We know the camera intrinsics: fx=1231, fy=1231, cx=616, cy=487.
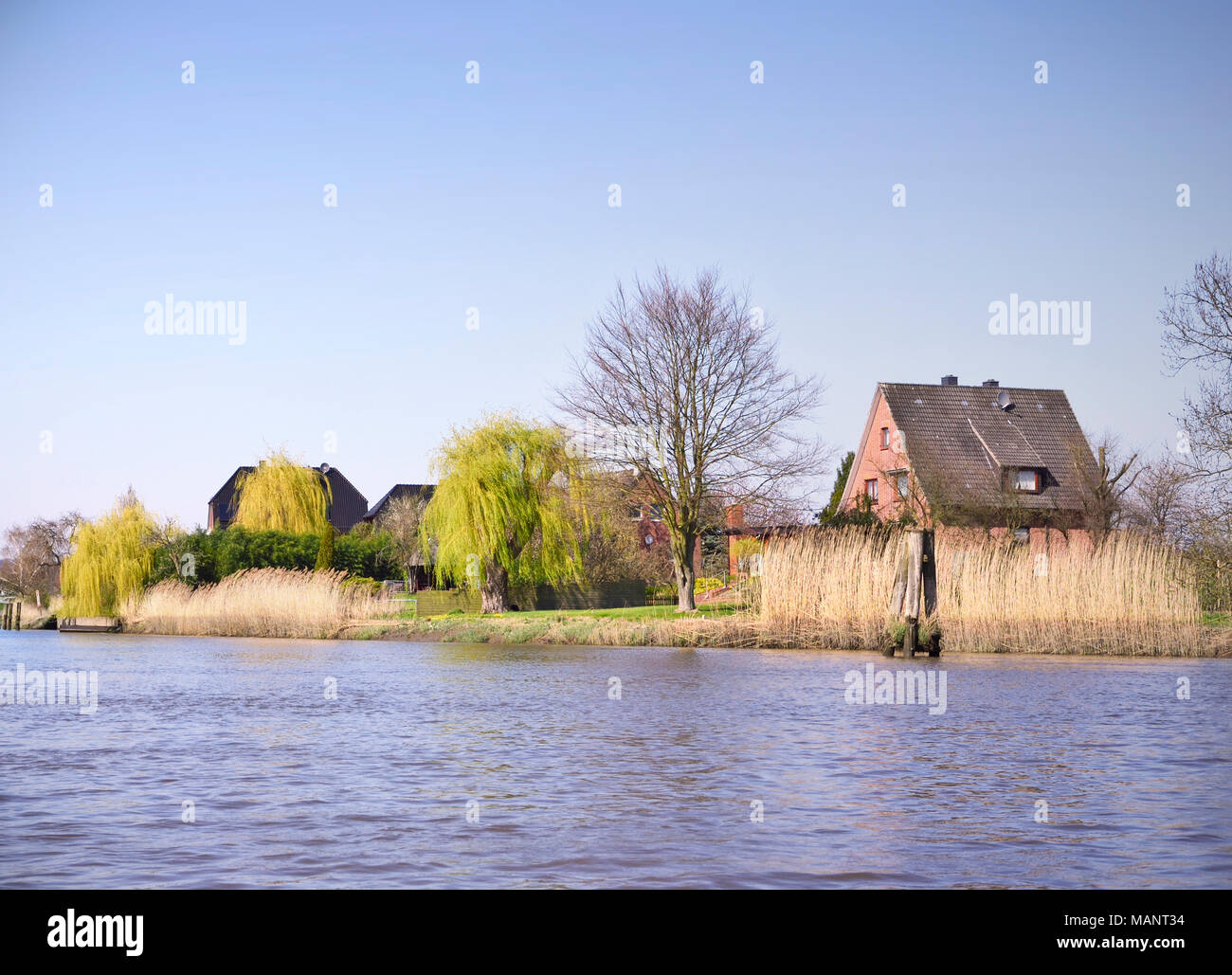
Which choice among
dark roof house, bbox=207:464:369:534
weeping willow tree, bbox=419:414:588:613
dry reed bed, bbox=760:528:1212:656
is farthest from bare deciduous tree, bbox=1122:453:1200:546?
dark roof house, bbox=207:464:369:534

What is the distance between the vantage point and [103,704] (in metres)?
17.0

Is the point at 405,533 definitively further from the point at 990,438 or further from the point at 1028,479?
the point at 1028,479

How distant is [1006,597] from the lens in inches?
1034

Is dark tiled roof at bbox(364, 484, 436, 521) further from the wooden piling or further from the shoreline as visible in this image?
the wooden piling

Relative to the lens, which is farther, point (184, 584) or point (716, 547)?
point (716, 547)

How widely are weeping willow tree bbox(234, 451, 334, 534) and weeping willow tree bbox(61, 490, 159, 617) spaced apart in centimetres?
876

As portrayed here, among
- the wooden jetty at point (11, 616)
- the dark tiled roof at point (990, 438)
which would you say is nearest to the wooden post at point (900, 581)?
the dark tiled roof at point (990, 438)

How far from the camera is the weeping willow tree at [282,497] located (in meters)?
57.5

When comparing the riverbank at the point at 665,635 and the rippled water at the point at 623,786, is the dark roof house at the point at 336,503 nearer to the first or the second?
the riverbank at the point at 665,635

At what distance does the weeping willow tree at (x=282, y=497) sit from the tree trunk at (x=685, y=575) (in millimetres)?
23785
